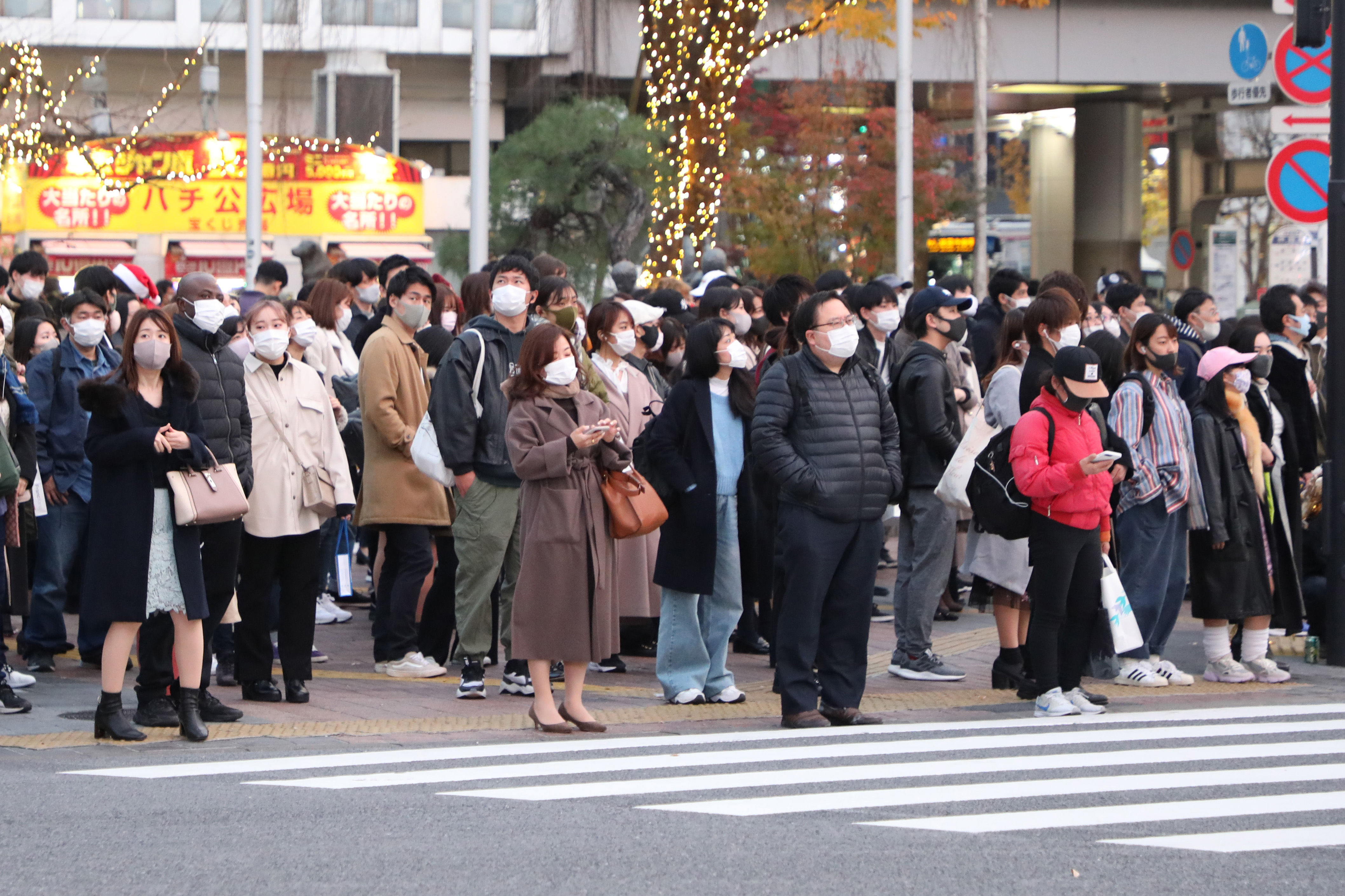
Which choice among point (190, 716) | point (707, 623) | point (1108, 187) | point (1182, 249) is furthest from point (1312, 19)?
point (1108, 187)

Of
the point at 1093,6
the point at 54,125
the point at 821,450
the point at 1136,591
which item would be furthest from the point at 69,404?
the point at 1093,6

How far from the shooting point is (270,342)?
898 centimetres

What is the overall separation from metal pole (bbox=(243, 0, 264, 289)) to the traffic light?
15.2 meters

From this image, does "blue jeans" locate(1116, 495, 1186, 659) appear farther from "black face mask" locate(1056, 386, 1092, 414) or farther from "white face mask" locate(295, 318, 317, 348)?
"white face mask" locate(295, 318, 317, 348)

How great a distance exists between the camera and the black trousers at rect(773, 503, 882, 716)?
8289 mm

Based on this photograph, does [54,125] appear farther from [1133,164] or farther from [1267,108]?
[1267,108]

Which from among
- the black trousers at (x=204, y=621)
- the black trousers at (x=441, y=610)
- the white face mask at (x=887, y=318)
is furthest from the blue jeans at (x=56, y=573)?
the white face mask at (x=887, y=318)

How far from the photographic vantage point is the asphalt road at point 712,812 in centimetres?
570

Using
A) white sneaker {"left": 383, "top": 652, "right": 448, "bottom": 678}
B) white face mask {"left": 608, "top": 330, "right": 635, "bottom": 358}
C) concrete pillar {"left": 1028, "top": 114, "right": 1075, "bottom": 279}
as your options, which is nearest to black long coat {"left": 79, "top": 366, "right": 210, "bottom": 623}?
white sneaker {"left": 383, "top": 652, "right": 448, "bottom": 678}

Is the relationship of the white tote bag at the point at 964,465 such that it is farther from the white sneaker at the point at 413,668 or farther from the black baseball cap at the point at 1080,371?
the white sneaker at the point at 413,668

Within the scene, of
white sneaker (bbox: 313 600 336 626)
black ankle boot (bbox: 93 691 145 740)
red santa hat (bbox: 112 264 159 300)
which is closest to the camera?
black ankle boot (bbox: 93 691 145 740)

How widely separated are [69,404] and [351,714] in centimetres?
239

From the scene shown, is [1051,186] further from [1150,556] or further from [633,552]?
[633,552]

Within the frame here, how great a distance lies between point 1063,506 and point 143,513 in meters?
4.20
